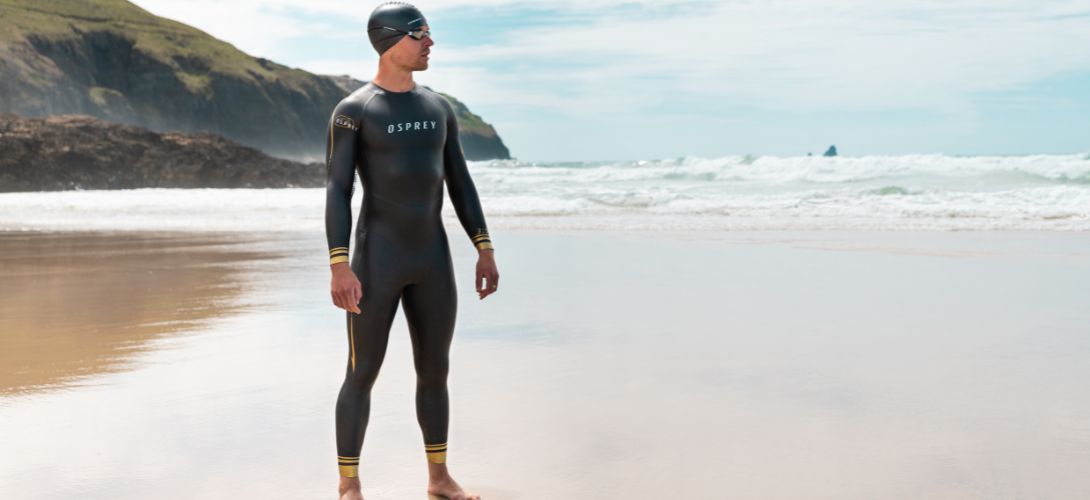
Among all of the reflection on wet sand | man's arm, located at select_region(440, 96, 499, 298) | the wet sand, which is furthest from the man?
the reflection on wet sand

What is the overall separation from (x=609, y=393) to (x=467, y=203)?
159 cm

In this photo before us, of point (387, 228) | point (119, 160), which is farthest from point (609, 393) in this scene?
point (119, 160)

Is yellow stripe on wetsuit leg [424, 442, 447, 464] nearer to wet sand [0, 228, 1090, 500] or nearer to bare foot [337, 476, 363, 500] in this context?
wet sand [0, 228, 1090, 500]

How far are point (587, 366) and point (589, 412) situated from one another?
39.9 inches

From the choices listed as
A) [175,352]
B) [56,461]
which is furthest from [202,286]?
[56,461]

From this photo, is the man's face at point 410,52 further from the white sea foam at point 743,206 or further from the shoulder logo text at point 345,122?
the white sea foam at point 743,206

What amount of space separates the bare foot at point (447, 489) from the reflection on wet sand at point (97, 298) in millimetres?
2621

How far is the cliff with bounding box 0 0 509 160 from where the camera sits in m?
97.5

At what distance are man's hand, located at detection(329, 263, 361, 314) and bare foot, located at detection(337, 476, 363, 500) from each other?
0.59 m

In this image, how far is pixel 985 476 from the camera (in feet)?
12.0

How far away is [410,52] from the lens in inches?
136

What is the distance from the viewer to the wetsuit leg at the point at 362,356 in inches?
136

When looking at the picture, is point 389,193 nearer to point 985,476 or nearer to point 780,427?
point 780,427

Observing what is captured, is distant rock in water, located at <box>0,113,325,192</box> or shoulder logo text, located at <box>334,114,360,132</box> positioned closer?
shoulder logo text, located at <box>334,114,360,132</box>
